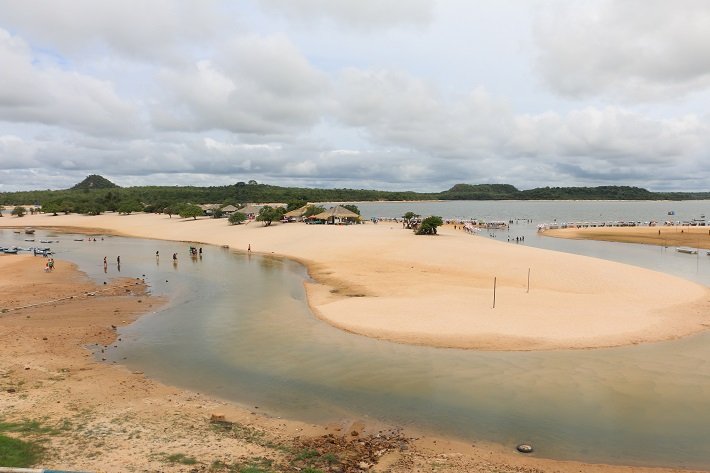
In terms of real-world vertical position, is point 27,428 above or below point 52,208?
below

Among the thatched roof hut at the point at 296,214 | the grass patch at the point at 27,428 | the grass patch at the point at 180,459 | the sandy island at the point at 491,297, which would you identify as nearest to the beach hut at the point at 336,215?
the thatched roof hut at the point at 296,214

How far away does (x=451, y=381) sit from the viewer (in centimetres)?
1580

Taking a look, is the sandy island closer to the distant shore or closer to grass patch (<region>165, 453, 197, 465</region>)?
Result: grass patch (<region>165, 453, 197, 465</region>)

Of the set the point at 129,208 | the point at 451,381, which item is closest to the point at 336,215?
the point at 451,381

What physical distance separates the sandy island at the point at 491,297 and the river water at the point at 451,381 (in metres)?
1.40

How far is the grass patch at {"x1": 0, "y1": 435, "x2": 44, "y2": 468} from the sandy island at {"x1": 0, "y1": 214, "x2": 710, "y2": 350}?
13129mm

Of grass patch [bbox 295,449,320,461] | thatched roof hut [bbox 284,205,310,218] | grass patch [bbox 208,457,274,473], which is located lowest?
grass patch [bbox 295,449,320,461]

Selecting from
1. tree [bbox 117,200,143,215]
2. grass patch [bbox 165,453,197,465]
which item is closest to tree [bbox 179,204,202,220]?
tree [bbox 117,200,143,215]

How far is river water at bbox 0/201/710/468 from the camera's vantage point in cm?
1238

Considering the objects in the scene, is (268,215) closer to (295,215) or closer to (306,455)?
(295,215)

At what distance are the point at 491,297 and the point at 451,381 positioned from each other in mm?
11418

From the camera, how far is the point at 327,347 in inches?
755

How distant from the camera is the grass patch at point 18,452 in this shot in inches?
363

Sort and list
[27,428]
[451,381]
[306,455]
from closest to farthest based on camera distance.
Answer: [306,455] < [27,428] < [451,381]
